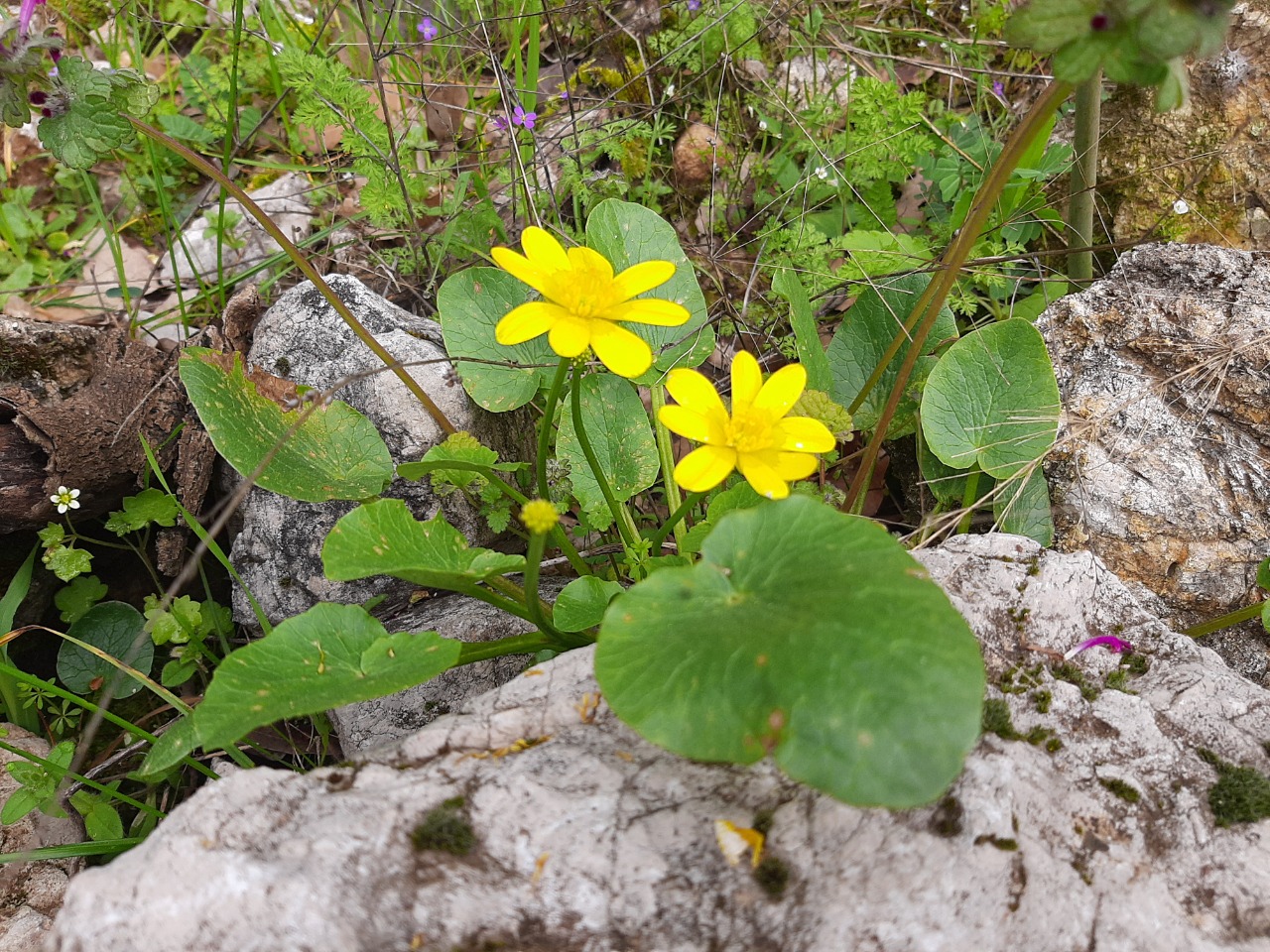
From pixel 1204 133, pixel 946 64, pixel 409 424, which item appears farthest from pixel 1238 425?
pixel 409 424

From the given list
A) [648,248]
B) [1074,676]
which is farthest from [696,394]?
[1074,676]

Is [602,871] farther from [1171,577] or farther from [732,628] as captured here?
[1171,577]

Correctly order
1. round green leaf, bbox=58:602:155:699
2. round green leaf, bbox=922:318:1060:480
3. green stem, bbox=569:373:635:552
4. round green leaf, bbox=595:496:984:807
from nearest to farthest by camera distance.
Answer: round green leaf, bbox=595:496:984:807
green stem, bbox=569:373:635:552
round green leaf, bbox=922:318:1060:480
round green leaf, bbox=58:602:155:699

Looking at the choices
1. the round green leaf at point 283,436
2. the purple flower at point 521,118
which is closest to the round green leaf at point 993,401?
the round green leaf at point 283,436

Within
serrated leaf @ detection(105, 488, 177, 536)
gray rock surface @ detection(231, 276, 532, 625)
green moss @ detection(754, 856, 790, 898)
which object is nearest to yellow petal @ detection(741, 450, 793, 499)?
green moss @ detection(754, 856, 790, 898)

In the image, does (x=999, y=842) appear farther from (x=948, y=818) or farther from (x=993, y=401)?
(x=993, y=401)

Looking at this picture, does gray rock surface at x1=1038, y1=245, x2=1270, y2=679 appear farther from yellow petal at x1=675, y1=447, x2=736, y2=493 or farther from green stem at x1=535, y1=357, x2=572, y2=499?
green stem at x1=535, y1=357, x2=572, y2=499

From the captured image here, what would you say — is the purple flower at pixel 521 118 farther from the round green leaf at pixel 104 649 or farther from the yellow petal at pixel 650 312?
the round green leaf at pixel 104 649
